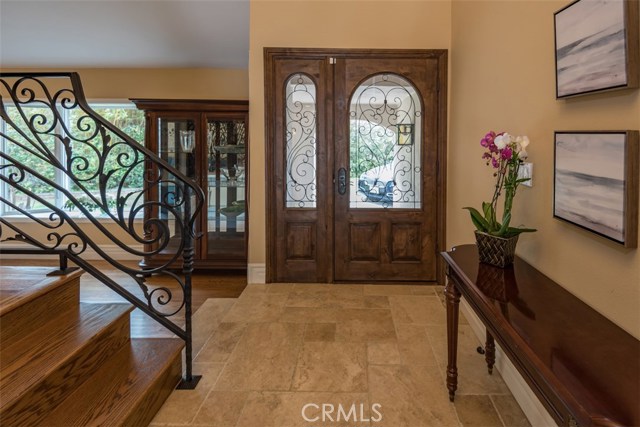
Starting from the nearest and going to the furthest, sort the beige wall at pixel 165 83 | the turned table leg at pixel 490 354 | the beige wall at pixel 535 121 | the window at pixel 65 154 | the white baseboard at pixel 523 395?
1. the beige wall at pixel 535 121
2. the white baseboard at pixel 523 395
3. the turned table leg at pixel 490 354
4. the beige wall at pixel 165 83
5. the window at pixel 65 154

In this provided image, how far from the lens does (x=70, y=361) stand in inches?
64.8

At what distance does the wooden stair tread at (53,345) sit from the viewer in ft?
4.73

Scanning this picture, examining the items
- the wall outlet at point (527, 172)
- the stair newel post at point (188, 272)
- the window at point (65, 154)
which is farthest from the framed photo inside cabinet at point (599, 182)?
the window at point (65, 154)

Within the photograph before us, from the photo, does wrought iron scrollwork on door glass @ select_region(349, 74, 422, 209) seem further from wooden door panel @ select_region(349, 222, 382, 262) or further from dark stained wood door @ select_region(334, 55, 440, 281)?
wooden door panel @ select_region(349, 222, 382, 262)

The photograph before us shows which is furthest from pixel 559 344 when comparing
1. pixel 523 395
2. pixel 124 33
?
pixel 124 33

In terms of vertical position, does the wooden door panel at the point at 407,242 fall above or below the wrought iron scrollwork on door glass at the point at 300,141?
below

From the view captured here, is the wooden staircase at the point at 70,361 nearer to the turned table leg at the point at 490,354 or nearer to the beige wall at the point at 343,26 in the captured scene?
the turned table leg at the point at 490,354

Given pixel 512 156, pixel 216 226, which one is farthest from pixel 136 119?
pixel 512 156

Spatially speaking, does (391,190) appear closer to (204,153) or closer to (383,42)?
(383,42)

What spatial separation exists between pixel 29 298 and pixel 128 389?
1.91 feet

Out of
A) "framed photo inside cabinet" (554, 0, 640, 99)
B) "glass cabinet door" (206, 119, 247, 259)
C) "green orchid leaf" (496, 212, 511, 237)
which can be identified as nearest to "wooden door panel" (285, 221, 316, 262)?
"glass cabinet door" (206, 119, 247, 259)

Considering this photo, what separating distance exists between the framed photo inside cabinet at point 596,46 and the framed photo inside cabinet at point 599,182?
176 mm

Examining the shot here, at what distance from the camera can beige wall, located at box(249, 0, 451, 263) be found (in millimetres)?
3832

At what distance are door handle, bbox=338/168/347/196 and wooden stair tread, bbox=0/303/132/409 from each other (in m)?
2.29
